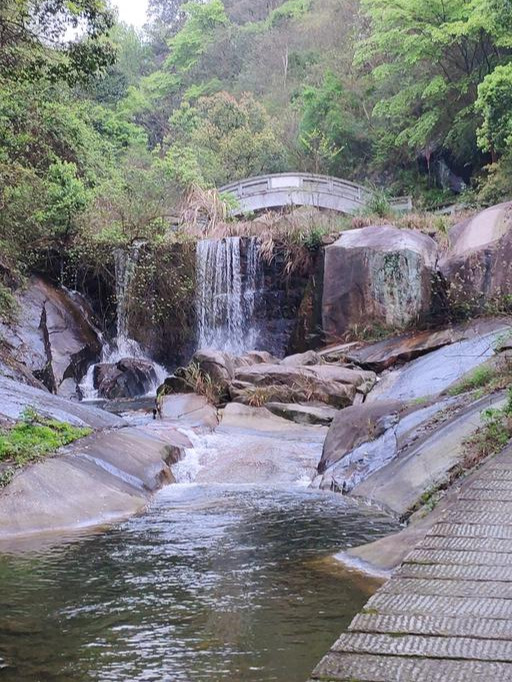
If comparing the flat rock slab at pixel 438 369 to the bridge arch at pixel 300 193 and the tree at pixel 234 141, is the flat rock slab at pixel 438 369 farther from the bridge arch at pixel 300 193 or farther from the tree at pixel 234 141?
the tree at pixel 234 141

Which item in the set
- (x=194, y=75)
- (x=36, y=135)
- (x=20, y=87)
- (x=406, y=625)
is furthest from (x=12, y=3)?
(x=194, y=75)

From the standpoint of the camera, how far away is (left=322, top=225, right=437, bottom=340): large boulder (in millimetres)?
17312

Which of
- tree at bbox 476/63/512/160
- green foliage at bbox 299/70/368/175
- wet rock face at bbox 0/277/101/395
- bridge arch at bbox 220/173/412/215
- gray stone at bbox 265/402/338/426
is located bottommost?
gray stone at bbox 265/402/338/426

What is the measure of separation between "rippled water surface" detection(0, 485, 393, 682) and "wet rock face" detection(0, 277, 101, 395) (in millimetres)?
8403

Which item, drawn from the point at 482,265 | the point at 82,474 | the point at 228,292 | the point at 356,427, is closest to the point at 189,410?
the point at 356,427

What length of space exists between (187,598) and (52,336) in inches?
513

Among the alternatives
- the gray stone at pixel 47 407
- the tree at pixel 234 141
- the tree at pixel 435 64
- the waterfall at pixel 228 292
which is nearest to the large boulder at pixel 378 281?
the waterfall at pixel 228 292

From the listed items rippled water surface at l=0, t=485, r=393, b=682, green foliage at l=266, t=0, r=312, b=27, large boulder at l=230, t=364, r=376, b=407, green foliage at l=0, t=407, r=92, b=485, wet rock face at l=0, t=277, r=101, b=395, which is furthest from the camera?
green foliage at l=266, t=0, r=312, b=27

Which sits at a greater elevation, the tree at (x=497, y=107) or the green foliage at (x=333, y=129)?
the green foliage at (x=333, y=129)

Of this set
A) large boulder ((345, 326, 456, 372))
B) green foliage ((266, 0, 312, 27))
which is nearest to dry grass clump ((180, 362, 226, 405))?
large boulder ((345, 326, 456, 372))

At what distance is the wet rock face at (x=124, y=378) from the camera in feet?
55.2

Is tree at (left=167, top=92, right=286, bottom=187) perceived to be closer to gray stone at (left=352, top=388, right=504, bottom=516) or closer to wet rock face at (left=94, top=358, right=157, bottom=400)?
wet rock face at (left=94, top=358, right=157, bottom=400)

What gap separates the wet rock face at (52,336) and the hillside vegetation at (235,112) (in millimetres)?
790

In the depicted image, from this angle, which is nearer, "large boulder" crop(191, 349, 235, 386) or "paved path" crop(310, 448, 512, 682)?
"paved path" crop(310, 448, 512, 682)
